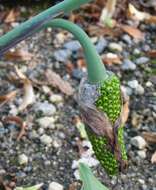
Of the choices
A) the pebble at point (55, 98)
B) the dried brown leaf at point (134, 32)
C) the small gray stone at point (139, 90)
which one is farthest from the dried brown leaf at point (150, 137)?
the dried brown leaf at point (134, 32)

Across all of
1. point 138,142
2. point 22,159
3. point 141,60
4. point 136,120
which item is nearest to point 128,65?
point 141,60

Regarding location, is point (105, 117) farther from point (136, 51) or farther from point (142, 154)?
point (136, 51)

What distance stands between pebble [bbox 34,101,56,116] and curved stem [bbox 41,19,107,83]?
0.75m

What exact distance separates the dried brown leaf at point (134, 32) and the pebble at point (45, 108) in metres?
0.51

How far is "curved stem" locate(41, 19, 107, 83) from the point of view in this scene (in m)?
1.03

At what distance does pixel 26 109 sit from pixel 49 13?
0.86 m

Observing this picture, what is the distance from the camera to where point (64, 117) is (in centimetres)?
183

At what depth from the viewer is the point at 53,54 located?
208 centimetres

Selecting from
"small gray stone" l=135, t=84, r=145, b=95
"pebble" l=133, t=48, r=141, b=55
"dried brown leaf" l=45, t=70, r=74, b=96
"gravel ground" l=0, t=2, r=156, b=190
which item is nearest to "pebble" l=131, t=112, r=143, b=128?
"gravel ground" l=0, t=2, r=156, b=190

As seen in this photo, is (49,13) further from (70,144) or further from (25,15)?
(25,15)

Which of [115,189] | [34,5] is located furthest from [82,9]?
[115,189]

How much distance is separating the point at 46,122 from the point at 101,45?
0.46 metres

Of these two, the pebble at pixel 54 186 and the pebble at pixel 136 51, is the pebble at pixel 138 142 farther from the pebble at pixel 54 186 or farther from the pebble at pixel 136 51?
the pebble at pixel 136 51

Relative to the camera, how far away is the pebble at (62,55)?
2.06 metres
